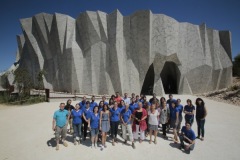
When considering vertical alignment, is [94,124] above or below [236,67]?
below

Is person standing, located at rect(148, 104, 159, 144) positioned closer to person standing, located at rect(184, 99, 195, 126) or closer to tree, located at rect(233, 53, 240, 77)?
person standing, located at rect(184, 99, 195, 126)

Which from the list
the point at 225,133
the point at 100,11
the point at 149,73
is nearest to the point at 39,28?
the point at 100,11

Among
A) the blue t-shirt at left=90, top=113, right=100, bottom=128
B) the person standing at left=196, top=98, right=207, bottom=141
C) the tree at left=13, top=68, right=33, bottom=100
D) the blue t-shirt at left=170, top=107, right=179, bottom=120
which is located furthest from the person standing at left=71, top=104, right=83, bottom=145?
the tree at left=13, top=68, right=33, bottom=100

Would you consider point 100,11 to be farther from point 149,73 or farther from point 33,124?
point 33,124

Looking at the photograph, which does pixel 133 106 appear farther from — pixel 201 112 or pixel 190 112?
pixel 201 112

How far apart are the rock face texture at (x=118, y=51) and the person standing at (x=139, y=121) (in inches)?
748

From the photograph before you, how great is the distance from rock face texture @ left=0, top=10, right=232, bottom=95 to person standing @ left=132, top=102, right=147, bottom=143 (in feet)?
62.3

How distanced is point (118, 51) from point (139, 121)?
20152mm

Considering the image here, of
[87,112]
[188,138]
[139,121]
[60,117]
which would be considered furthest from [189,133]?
[60,117]

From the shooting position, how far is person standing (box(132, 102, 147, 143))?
6.95 meters

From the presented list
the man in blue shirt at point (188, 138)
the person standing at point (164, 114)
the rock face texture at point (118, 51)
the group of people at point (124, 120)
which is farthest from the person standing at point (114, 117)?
the rock face texture at point (118, 51)

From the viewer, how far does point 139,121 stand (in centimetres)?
695

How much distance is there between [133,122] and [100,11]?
78.0 feet

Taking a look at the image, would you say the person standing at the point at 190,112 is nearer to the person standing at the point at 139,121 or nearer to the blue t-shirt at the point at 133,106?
the person standing at the point at 139,121
